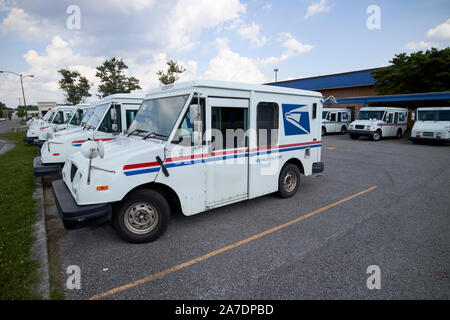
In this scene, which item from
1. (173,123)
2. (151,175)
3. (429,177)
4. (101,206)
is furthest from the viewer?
(429,177)

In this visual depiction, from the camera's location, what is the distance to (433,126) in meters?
16.5

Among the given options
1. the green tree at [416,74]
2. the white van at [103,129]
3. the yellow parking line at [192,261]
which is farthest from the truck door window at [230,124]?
the green tree at [416,74]

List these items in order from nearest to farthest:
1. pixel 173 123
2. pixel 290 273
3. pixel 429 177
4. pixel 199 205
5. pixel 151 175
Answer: pixel 290 273 < pixel 151 175 < pixel 173 123 < pixel 199 205 < pixel 429 177

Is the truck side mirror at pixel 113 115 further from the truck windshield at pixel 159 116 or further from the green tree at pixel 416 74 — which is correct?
the green tree at pixel 416 74

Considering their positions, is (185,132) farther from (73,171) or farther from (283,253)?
(283,253)

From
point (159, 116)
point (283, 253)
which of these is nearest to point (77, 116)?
point (159, 116)

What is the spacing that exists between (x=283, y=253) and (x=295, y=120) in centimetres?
340

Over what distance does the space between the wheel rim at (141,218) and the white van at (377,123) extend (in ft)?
62.4

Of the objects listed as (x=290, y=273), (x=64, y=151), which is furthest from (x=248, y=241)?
(x=64, y=151)

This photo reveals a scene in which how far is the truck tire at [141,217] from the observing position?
13.2ft

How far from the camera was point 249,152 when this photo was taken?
5348 millimetres

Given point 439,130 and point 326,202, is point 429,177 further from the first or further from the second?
point 439,130

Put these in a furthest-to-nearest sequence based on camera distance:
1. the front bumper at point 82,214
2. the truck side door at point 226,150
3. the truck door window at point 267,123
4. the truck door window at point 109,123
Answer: the truck door window at point 109,123 → the truck door window at point 267,123 → the truck side door at point 226,150 → the front bumper at point 82,214

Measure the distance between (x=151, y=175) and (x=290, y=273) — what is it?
2426 mm
